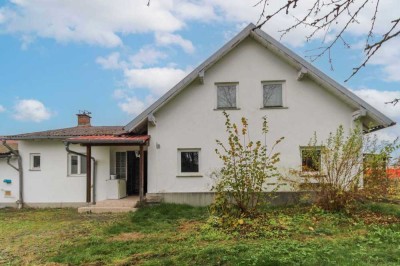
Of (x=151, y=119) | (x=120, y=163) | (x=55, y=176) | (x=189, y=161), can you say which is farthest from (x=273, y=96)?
(x=55, y=176)

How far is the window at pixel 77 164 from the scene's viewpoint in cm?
1775

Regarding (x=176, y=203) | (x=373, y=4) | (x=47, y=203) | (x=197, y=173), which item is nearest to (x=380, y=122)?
(x=197, y=173)

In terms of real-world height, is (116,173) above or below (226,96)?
below

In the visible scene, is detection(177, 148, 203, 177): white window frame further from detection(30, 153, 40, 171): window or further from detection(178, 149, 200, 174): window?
detection(30, 153, 40, 171): window

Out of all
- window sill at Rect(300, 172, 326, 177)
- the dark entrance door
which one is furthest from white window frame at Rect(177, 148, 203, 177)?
window sill at Rect(300, 172, 326, 177)

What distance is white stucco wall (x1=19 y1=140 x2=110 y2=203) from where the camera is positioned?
17406 mm

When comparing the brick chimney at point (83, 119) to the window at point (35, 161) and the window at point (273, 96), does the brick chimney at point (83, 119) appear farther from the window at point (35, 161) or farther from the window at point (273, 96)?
the window at point (273, 96)

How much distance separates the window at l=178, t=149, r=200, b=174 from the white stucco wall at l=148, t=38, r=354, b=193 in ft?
0.85

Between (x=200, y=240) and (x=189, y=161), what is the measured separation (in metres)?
7.12

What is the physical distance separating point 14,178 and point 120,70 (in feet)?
26.9

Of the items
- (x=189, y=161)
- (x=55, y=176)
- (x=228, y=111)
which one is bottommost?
(x=55, y=176)

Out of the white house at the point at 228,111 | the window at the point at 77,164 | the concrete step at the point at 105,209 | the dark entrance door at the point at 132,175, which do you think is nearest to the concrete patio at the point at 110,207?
the concrete step at the point at 105,209

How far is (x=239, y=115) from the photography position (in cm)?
1552

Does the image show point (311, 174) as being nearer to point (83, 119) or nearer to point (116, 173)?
point (116, 173)
